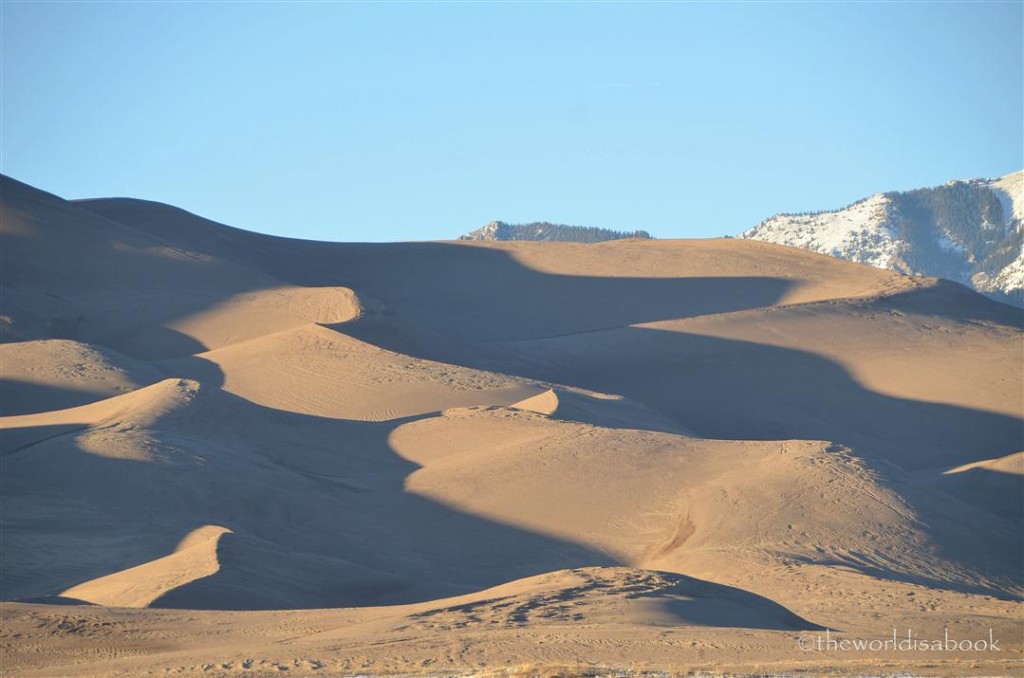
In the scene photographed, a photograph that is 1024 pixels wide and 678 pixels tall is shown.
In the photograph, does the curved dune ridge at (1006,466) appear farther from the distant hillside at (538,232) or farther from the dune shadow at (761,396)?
the distant hillside at (538,232)

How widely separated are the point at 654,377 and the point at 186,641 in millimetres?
29461

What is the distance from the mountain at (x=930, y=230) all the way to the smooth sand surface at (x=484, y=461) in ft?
285

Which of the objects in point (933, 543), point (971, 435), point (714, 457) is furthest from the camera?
point (971, 435)

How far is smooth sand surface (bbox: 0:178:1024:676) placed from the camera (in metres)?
14.6

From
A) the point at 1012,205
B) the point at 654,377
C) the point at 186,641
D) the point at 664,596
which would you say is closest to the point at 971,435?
the point at 654,377

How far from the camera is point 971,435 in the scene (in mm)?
40125

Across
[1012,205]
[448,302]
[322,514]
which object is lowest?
[322,514]

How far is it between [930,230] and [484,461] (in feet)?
425

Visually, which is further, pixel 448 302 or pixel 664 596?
pixel 448 302

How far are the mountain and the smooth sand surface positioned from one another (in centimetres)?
8687

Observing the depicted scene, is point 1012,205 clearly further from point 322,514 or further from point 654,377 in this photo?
point 322,514

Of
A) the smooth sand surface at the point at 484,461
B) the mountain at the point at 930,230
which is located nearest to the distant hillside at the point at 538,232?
the mountain at the point at 930,230

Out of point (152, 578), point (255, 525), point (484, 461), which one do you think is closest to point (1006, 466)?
point (484, 461)

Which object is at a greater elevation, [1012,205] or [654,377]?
[1012,205]
